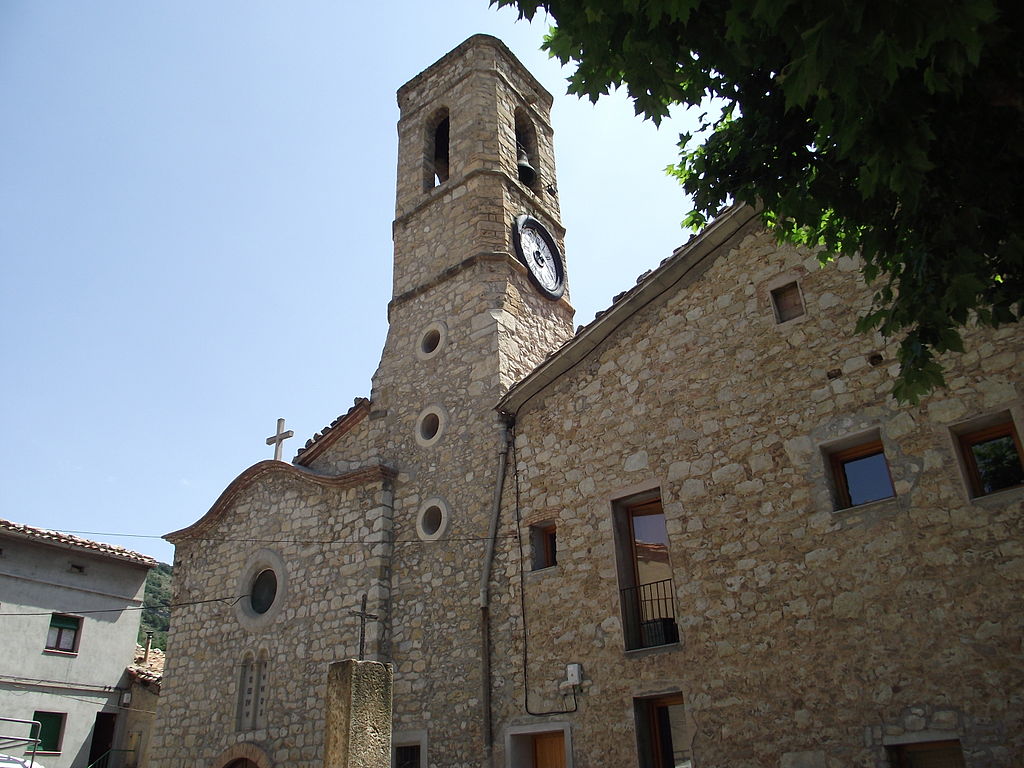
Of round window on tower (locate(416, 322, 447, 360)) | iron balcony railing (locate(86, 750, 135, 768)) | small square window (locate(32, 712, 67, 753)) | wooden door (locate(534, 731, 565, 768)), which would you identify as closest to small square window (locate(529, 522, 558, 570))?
wooden door (locate(534, 731, 565, 768))

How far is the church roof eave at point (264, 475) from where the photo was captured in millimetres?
11758

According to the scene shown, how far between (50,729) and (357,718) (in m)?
13.2

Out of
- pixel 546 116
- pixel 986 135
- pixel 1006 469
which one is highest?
pixel 546 116

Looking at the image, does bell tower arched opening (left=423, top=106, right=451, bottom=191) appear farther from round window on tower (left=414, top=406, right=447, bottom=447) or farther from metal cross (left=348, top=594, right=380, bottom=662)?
metal cross (left=348, top=594, right=380, bottom=662)

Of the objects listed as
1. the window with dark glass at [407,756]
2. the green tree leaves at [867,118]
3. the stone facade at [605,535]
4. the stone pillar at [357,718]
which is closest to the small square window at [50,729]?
the stone facade at [605,535]

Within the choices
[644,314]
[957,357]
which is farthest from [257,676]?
[957,357]

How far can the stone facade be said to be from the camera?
6.79 meters

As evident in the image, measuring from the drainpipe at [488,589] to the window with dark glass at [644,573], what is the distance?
185 centimetres

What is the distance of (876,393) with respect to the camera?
7504mm

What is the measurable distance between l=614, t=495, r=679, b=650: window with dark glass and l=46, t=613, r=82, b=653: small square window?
13.4 meters

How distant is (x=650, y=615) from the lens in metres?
8.73

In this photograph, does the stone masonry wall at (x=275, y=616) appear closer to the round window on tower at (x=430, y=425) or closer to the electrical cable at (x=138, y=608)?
the electrical cable at (x=138, y=608)

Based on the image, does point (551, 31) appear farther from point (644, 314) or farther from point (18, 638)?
point (18, 638)

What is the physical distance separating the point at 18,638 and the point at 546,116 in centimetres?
1501
